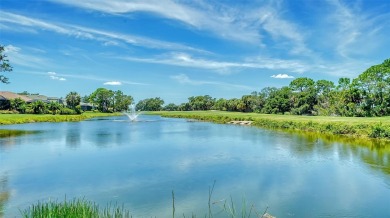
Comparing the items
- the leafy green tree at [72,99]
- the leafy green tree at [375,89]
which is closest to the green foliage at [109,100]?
the leafy green tree at [72,99]

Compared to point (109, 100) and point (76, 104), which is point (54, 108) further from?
point (109, 100)

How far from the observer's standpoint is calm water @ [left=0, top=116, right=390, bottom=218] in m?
12.3

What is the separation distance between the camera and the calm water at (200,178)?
40.4 ft

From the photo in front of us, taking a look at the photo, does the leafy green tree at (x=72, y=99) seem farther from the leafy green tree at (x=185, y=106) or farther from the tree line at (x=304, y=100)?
the leafy green tree at (x=185, y=106)

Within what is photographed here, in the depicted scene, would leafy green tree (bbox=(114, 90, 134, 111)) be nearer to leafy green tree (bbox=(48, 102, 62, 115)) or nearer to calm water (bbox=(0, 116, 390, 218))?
leafy green tree (bbox=(48, 102, 62, 115))

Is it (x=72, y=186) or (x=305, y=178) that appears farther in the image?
(x=305, y=178)

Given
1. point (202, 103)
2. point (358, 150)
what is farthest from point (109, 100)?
point (358, 150)

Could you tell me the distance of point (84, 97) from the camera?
14300cm

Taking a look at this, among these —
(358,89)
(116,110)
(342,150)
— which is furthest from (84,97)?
(342,150)

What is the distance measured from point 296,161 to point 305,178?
494cm

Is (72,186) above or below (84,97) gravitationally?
below

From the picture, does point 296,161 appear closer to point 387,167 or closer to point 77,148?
point 387,167

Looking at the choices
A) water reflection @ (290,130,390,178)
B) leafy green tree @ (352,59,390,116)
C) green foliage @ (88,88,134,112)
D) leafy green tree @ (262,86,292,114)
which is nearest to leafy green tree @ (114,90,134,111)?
green foliage @ (88,88,134,112)

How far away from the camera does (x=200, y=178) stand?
16.4 meters
